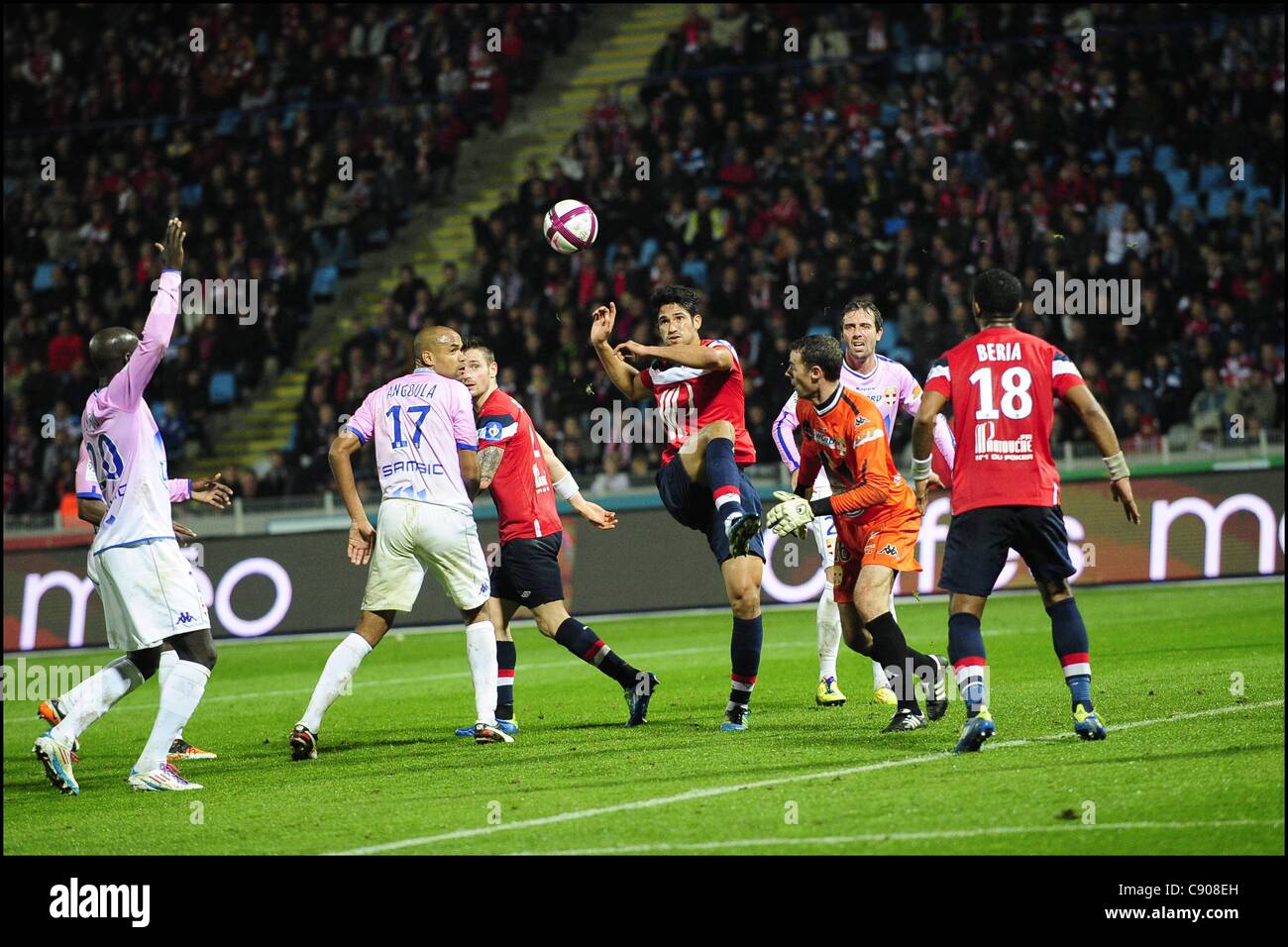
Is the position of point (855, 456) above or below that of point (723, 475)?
above

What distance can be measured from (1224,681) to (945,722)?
207cm

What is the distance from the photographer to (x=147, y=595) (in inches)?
316

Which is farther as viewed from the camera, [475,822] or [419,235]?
[419,235]

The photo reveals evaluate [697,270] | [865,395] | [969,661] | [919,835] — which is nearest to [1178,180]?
[697,270]

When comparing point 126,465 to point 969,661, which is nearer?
point 969,661

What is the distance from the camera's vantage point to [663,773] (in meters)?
7.48

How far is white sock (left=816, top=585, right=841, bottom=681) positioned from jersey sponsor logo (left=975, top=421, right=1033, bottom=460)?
97.9 inches

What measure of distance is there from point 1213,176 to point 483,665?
50.4 feet

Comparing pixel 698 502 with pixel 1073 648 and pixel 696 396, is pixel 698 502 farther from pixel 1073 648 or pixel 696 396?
pixel 1073 648

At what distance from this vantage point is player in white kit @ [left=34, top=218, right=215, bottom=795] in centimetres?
802

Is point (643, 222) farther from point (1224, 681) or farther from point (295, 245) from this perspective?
point (1224, 681)

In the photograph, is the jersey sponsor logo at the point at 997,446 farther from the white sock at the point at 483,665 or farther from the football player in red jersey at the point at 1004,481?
the white sock at the point at 483,665

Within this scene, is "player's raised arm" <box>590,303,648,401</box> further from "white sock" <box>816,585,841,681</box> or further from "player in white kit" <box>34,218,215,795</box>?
"player in white kit" <box>34,218,215,795</box>

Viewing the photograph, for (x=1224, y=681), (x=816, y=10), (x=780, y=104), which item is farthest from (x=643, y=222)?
(x=1224, y=681)
